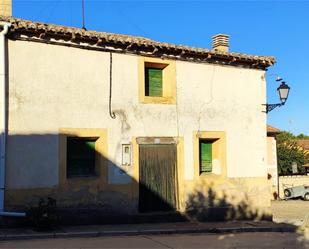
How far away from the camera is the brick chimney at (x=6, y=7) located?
12680mm

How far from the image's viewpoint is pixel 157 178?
1446cm

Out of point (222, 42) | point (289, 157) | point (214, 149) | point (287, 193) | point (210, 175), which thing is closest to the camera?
point (210, 175)

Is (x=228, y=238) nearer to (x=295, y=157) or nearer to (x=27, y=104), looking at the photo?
(x=27, y=104)

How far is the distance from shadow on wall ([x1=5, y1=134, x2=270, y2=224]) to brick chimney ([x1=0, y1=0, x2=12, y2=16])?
10.5 ft

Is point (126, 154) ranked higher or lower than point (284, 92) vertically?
lower

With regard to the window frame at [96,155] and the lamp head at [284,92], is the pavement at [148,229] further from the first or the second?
the lamp head at [284,92]

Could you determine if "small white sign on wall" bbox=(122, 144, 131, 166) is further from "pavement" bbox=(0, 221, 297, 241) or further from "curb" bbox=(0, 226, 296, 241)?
"curb" bbox=(0, 226, 296, 241)

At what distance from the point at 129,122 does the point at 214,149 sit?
11.1 feet

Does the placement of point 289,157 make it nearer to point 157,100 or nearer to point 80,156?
point 157,100

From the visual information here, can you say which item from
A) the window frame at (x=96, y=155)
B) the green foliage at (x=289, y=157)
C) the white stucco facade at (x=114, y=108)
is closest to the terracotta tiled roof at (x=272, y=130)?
the green foliage at (x=289, y=157)

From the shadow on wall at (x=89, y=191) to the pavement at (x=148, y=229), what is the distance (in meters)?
0.38

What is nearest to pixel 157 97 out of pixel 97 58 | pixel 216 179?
pixel 97 58

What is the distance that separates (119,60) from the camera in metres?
13.8

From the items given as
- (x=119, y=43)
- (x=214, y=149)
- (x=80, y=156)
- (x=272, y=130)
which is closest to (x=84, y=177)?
(x=80, y=156)
